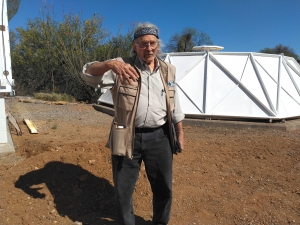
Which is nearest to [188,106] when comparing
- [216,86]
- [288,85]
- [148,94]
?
[216,86]

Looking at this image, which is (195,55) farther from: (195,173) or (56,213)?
(56,213)

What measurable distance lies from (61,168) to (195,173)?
6.56 feet

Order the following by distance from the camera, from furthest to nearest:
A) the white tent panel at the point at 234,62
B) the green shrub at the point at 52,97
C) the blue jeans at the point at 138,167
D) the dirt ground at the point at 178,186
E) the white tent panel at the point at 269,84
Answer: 1. the green shrub at the point at 52,97
2. the white tent panel at the point at 234,62
3. the white tent panel at the point at 269,84
4. the dirt ground at the point at 178,186
5. the blue jeans at the point at 138,167

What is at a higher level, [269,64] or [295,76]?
[269,64]

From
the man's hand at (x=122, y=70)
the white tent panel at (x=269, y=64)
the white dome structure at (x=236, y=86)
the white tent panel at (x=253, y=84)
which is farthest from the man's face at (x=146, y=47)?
the white tent panel at (x=269, y=64)

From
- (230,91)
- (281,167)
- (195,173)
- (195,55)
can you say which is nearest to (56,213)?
(195,173)

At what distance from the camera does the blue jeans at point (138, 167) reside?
274 cm

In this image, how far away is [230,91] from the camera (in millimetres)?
8945

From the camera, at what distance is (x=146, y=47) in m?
2.55

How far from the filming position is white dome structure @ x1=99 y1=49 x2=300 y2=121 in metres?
8.61

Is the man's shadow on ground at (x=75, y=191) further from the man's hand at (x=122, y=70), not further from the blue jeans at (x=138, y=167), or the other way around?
the man's hand at (x=122, y=70)

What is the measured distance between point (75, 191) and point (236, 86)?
21.5 feet

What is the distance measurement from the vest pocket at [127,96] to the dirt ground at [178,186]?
152 cm

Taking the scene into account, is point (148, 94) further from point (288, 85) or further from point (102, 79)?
point (288, 85)
